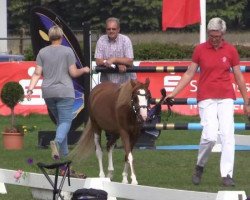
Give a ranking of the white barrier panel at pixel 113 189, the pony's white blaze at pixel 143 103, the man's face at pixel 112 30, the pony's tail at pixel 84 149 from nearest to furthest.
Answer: the white barrier panel at pixel 113 189 → the pony's white blaze at pixel 143 103 → the pony's tail at pixel 84 149 → the man's face at pixel 112 30

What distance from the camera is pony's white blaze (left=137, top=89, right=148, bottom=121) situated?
11250 mm

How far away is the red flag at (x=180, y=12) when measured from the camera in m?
18.7

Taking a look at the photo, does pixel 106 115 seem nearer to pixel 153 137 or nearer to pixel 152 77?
pixel 153 137

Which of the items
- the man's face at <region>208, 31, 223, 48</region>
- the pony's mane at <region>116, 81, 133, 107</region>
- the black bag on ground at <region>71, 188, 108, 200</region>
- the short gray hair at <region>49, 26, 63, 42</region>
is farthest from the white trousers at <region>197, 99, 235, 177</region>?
the black bag on ground at <region>71, 188, 108, 200</region>

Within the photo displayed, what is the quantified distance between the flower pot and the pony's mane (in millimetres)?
4599

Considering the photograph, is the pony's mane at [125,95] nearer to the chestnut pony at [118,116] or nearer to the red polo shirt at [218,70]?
the chestnut pony at [118,116]

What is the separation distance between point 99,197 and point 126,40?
580cm

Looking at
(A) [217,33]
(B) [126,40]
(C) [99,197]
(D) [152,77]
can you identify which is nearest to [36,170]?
(B) [126,40]

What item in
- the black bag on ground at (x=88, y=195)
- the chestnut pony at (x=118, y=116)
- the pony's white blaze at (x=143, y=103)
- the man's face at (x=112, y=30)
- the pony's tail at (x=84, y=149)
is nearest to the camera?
the black bag on ground at (x=88, y=195)

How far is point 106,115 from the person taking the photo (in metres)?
12.3

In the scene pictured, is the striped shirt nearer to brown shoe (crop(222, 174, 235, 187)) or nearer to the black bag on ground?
brown shoe (crop(222, 174, 235, 187))

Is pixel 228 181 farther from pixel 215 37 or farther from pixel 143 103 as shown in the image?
pixel 215 37

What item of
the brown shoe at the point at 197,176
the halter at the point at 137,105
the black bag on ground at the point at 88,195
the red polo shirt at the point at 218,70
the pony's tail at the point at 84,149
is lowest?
the brown shoe at the point at 197,176

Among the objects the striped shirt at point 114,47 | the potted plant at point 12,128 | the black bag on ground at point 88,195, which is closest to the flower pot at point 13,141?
the potted plant at point 12,128
